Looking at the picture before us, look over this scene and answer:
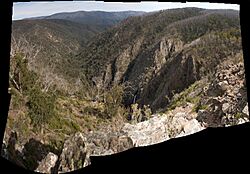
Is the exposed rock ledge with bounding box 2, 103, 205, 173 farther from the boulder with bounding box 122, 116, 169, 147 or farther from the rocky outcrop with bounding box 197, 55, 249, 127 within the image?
the rocky outcrop with bounding box 197, 55, 249, 127

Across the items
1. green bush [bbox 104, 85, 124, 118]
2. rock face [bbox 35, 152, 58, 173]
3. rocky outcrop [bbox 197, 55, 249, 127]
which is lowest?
green bush [bbox 104, 85, 124, 118]

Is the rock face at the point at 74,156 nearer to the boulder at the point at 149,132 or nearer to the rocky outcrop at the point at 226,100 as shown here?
the boulder at the point at 149,132

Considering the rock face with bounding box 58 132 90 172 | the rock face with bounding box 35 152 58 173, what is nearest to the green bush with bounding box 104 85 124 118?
the rock face with bounding box 58 132 90 172

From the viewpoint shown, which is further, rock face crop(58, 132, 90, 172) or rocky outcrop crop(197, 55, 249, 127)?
rocky outcrop crop(197, 55, 249, 127)

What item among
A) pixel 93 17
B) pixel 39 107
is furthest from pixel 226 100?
pixel 93 17

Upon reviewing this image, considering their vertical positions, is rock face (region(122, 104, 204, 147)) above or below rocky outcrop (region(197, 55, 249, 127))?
below

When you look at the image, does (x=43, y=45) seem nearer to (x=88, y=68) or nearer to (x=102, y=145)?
(x=88, y=68)

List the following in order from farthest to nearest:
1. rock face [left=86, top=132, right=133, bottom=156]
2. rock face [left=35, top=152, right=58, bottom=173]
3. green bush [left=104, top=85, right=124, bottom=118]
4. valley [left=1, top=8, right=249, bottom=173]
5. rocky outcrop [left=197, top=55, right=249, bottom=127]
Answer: green bush [left=104, top=85, right=124, bottom=118] < valley [left=1, top=8, right=249, bottom=173] < rocky outcrop [left=197, top=55, right=249, bottom=127] < rock face [left=35, top=152, right=58, bottom=173] < rock face [left=86, top=132, right=133, bottom=156]

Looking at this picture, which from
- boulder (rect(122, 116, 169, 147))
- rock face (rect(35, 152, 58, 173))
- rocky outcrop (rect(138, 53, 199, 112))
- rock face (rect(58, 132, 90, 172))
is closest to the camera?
rock face (rect(58, 132, 90, 172))

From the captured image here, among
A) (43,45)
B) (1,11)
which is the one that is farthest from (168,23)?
(1,11)
